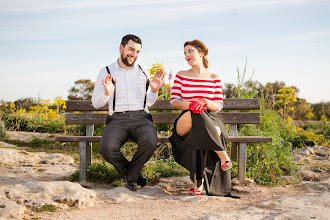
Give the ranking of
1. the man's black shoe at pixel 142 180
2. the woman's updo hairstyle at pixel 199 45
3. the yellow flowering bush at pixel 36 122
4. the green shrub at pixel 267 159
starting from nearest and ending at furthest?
the woman's updo hairstyle at pixel 199 45
the man's black shoe at pixel 142 180
the green shrub at pixel 267 159
the yellow flowering bush at pixel 36 122

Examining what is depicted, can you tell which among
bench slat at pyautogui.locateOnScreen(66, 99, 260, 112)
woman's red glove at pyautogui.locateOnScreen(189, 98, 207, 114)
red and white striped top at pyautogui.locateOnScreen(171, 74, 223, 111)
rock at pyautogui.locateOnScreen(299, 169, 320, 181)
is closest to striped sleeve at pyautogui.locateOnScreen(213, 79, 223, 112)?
red and white striped top at pyautogui.locateOnScreen(171, 74, 223, 111)

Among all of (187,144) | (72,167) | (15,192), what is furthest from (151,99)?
(72,167)

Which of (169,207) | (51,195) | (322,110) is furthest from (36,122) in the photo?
(322,110)

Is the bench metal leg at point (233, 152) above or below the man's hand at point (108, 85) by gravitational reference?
below

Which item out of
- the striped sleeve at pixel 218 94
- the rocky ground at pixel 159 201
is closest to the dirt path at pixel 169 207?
the rocky ground at pixel 159 201

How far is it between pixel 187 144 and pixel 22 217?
1921mm

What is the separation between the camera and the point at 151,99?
4566 millimetres

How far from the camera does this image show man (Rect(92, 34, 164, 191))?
14.2 feet

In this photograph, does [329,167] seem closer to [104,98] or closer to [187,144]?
[187,144]

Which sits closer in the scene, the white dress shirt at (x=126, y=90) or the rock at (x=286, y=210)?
the rock at (x=286, y=210)

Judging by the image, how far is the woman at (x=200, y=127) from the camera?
413cm

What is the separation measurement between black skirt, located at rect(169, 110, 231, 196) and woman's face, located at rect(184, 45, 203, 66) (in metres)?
0.64

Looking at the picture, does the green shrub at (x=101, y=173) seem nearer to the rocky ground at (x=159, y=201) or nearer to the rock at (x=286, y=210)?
the rocky ground at (x=159, y=201)

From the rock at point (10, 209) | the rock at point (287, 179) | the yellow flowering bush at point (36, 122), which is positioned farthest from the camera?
the yellow flowering bush at point (36, 122)
